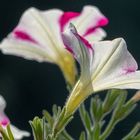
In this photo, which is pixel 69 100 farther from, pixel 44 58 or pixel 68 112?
pixel 44 58

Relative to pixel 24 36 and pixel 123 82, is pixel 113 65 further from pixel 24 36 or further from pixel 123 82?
pixel 24 36

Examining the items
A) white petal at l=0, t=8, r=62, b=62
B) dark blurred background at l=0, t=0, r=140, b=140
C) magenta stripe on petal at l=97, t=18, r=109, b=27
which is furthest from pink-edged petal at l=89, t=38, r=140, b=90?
dark blurred background at l=0, t=0, r=140, b=140

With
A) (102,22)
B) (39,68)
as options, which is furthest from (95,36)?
(39,68)

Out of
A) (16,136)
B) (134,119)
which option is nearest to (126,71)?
(16,136)

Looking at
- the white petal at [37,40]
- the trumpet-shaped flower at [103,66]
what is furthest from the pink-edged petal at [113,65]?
the white petal at [37,40]

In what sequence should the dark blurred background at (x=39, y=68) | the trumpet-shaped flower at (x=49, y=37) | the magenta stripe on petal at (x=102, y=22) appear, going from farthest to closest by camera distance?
1. the dark blurred background at (x=39, y=68)
2. the trumpet-shaped flower at (x=49, y=37)
3. the magenta stripe on petal at (x=102, y=22)

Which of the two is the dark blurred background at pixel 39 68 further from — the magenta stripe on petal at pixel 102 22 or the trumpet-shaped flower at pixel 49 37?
the magenta stripe on petal at pixel 102 22
